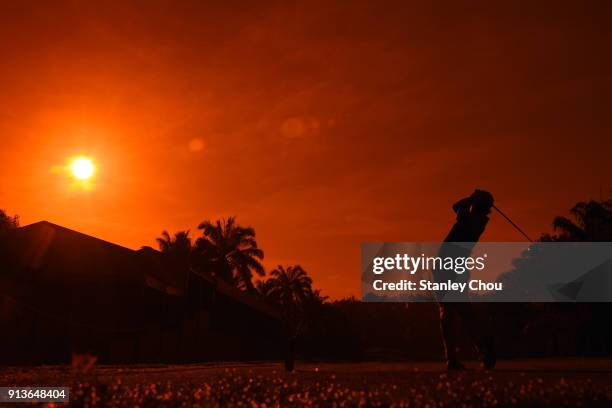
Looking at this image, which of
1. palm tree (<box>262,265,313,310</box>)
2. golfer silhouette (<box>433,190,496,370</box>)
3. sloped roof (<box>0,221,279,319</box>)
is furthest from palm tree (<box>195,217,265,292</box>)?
golfer silhouette (<box>433,190,496,370</box>)

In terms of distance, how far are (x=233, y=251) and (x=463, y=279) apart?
49433 millimetres

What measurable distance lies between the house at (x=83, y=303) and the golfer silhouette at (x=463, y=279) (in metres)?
13.2

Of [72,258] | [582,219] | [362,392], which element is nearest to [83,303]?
[72,258]

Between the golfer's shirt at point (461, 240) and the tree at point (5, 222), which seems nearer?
the golfer's shirt at point (461, 240)

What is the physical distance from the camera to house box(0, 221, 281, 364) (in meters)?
22.8

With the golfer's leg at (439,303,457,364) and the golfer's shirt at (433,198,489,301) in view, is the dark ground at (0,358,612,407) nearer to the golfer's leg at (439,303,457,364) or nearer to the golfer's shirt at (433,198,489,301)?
the golfer's leg at (439,303,457,364)

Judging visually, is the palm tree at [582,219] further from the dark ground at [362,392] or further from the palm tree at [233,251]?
the dark ground at [362,392]

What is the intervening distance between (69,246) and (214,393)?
20220mm

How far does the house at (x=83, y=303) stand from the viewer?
74.9 feet

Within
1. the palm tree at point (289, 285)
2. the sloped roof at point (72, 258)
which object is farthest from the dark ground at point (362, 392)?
the palm tree at point (289, 285)

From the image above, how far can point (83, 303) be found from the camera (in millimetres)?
25219

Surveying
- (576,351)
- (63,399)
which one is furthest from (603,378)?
(576,351)

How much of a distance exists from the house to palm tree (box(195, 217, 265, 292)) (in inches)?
990

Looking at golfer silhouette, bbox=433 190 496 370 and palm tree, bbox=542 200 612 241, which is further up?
palm tree, bbox=542 200 612 241
